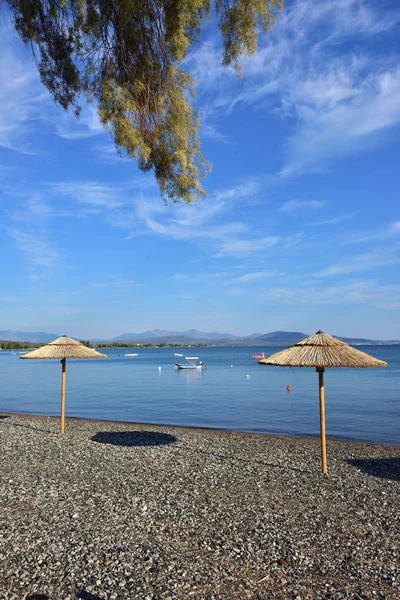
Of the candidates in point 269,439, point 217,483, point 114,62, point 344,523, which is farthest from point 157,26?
point 269,439

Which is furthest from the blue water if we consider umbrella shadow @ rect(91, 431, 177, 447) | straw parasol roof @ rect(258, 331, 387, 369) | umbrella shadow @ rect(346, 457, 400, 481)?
straw parasol roof @ rect(258, 331, 387, 369)

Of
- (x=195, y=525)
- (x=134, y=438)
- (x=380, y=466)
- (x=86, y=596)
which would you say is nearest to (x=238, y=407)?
(x=134, y=438)

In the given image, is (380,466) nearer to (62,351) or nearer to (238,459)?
(238,459)

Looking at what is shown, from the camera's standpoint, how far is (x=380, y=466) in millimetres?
9570

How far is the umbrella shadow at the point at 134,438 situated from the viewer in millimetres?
11352

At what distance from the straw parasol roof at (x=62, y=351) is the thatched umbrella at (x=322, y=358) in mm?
5918

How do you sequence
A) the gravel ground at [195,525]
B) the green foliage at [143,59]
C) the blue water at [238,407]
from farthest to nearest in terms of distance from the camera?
the blue water at [238,407], the green foliage at [143,59], the gravel ground at [195,525]

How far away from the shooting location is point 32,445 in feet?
36.0

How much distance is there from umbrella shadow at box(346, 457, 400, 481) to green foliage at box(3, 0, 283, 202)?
21.3ft

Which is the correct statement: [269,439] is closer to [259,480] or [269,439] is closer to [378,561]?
[259,480]

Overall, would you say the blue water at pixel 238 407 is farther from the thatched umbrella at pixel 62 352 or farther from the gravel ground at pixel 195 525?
the gravel ground at pixel 195 525

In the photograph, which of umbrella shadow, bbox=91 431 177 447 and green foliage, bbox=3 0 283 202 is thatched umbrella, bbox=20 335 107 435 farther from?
green foliage, bbox=3 0 283 202

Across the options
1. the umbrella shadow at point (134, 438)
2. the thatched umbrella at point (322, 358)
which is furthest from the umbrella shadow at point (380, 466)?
the umbrella shadow at point (134, 438)

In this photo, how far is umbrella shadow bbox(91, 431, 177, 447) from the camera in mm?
11352
